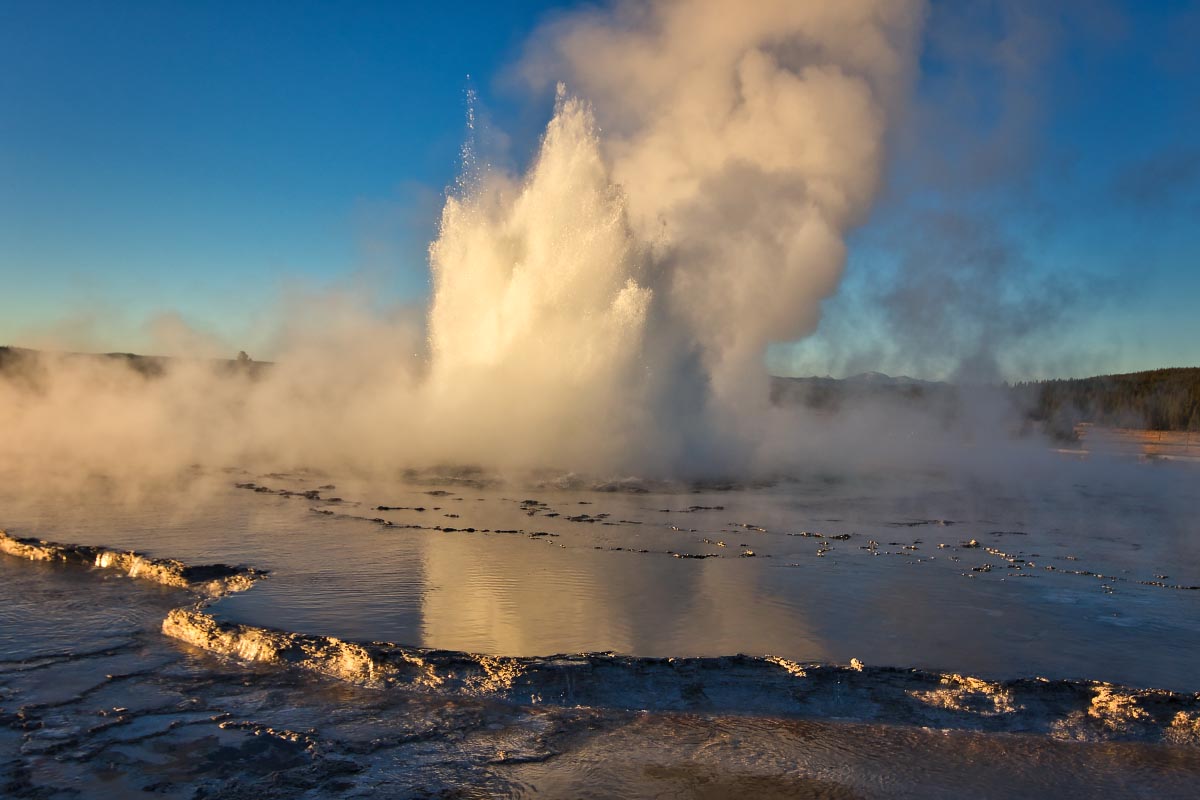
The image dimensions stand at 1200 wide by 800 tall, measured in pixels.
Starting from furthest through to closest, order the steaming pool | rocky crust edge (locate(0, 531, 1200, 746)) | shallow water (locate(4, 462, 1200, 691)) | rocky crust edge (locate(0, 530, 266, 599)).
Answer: rocky crust edge (locate(0, 530, 266, 599)), shallow water (locate(4, 462, 1200, 691)), rocky crust edge (locate(0, 531, 1200, 746)), the steaming pool

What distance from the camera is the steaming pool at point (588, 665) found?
3.80 m

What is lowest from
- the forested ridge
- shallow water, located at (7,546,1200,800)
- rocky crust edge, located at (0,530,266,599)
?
shallow water, located at (7,546,1200,800)

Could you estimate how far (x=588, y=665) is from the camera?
4762 millimetres

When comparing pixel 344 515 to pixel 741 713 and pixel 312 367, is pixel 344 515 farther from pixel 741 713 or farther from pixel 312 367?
pixel 312 367

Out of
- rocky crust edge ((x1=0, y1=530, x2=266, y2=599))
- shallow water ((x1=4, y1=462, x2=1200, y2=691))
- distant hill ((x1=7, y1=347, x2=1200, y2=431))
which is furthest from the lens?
distant hill ((x1=7, y1=347, x2=1200, y2=431))

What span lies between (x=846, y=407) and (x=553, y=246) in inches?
1100

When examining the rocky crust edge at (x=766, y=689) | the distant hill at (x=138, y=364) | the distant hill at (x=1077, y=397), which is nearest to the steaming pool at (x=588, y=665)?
the rocky crust edge at (x=766, y=689)

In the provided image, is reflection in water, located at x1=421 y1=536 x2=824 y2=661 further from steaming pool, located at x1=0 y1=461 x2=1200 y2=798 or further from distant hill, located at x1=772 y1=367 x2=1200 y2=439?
distant hill, located at x1=772 y1=367 x2=1200 y2=439

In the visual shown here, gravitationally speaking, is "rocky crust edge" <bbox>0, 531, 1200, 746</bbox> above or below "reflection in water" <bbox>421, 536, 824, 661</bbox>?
below

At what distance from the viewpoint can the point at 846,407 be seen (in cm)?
4025

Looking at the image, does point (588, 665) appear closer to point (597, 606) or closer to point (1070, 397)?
point (597, 606)

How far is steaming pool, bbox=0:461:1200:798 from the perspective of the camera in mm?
3799

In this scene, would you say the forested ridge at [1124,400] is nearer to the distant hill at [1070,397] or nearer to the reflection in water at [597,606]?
the distant hill at [1070,397]

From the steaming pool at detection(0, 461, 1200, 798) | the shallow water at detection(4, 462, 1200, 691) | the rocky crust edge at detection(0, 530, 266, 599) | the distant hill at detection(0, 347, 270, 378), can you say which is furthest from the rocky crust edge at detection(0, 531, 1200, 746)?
the distant hill at detection(0, 347, 270, 378)
